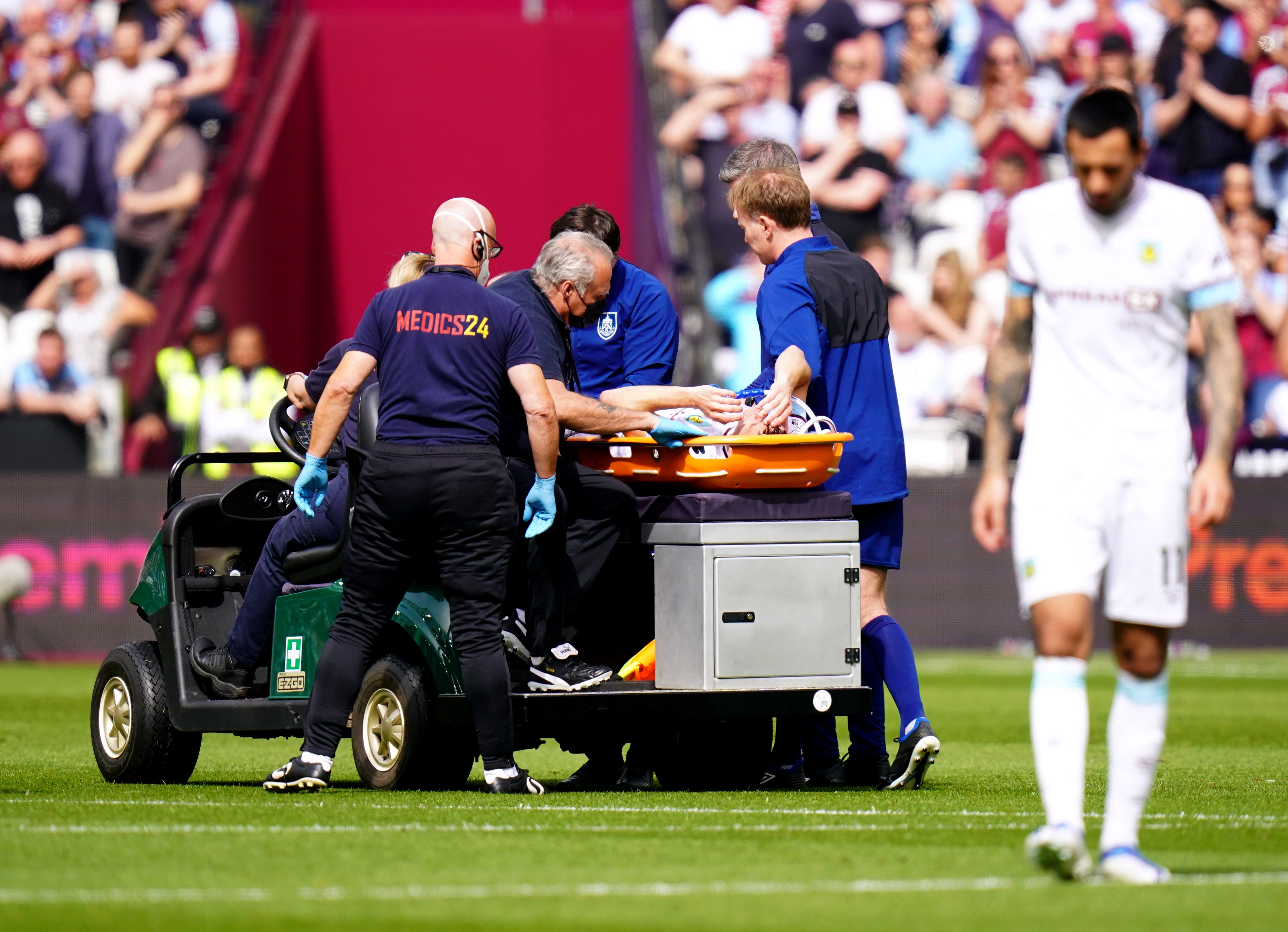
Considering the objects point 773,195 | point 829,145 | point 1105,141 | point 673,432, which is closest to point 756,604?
point 673,432

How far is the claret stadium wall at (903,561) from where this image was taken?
56.6 ft

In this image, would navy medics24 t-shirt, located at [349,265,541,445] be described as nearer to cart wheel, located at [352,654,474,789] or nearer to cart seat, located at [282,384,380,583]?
cart seat, located at [282,384,380,583]

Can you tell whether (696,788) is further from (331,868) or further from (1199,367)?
(1199,367)

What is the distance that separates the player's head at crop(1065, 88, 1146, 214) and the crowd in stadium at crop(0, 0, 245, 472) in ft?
47.6

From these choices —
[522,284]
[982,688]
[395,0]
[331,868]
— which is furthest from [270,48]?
[331,868]

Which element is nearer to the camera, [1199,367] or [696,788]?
[696,788]

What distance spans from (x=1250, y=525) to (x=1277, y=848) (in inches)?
455

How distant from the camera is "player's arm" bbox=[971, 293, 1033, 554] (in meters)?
5.66

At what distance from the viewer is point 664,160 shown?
21.5 m

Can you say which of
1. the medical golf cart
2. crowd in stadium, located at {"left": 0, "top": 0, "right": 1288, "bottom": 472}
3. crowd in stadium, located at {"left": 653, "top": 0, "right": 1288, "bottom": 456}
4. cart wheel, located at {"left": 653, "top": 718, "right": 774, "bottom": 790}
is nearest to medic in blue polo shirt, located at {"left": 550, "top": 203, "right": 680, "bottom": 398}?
the medical golf cart

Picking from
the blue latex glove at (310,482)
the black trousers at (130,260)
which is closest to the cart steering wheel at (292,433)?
the blue latex glove at (310,482)

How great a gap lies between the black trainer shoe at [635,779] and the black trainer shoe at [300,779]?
1268 millimetres

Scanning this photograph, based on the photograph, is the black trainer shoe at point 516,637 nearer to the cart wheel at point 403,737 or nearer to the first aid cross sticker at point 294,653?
the cart wheel at point 403,737

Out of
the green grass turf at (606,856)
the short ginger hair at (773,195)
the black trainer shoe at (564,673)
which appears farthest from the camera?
the short ginger hair at (773,195)
